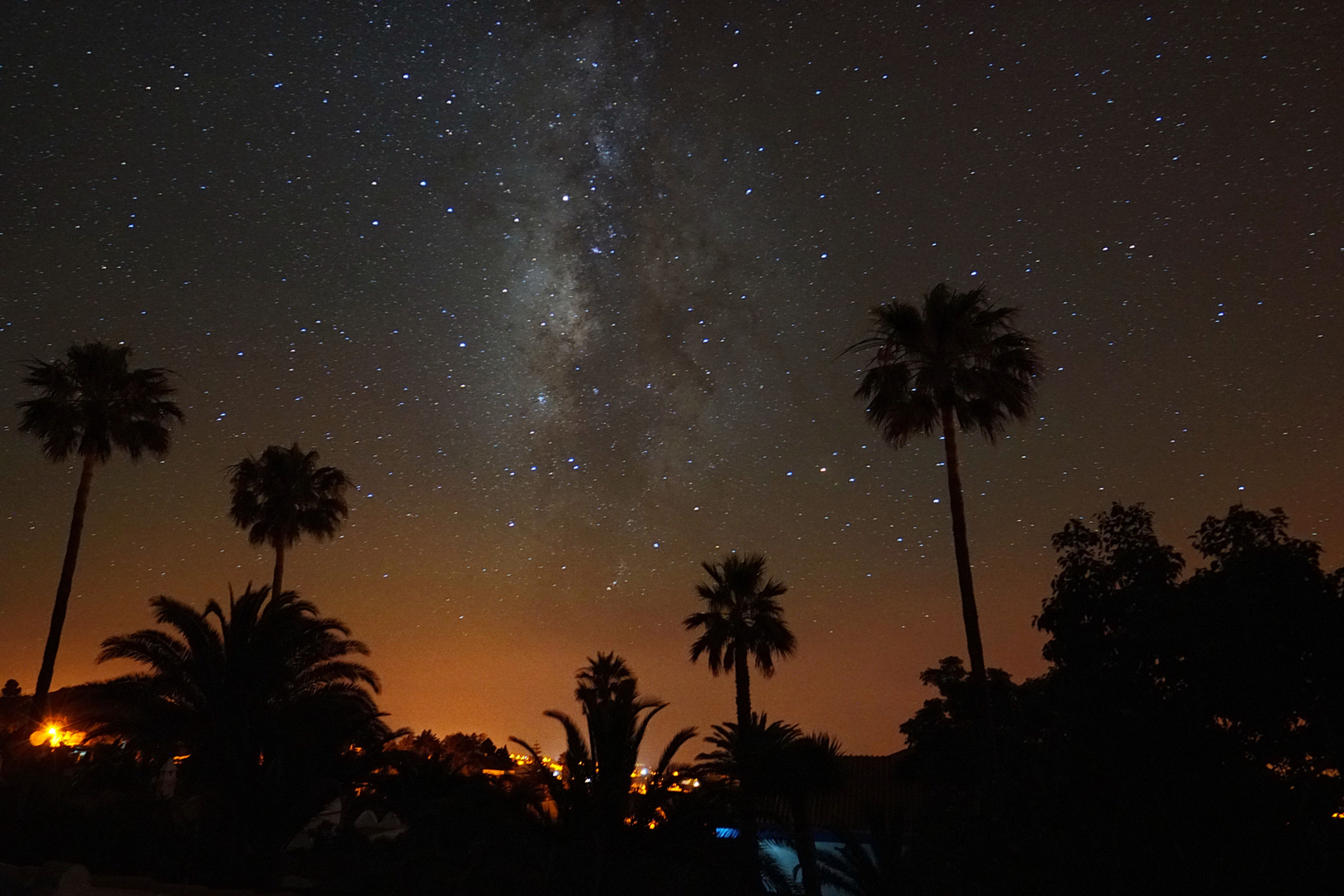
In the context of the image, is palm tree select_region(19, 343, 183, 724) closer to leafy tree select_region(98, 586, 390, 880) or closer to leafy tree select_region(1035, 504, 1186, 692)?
leafy tree select_region(98, 586, 390, 880)

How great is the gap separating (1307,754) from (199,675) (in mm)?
21115

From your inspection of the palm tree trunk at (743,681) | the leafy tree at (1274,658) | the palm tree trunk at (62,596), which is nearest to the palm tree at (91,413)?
the palm tree trunk at (62,596)

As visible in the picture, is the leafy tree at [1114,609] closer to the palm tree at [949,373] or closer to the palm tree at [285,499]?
the palm tree at [949,373]

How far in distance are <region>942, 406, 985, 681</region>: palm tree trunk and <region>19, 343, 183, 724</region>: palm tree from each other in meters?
23.9

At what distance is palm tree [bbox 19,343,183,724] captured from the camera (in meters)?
28.0

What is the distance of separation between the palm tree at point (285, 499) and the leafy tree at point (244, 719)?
572 inches

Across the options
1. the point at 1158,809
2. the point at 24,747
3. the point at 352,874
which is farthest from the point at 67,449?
the point at 1158,809

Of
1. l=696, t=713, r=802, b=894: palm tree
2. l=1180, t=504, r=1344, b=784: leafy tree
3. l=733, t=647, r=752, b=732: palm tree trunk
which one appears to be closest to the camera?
l=1180, t=504, r=1344, b=784: leafy tree

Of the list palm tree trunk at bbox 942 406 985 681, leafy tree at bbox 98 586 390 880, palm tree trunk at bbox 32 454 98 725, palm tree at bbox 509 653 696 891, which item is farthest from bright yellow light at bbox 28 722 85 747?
palm tree trunk at bbox 942 406 985 681

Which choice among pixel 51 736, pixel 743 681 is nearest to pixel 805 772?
pixel 743 681

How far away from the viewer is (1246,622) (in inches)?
628

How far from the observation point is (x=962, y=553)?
2048cm

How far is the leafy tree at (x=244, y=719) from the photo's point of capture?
1706cm

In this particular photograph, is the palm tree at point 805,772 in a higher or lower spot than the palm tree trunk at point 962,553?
lower
